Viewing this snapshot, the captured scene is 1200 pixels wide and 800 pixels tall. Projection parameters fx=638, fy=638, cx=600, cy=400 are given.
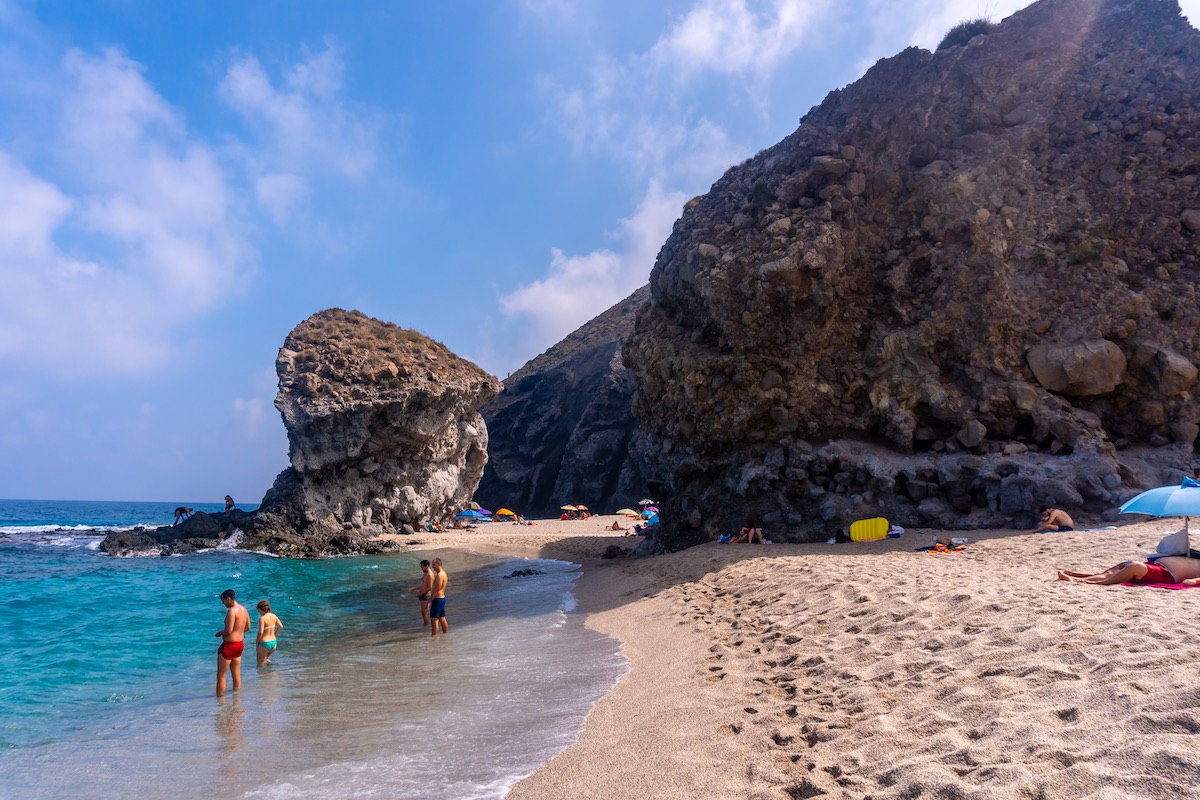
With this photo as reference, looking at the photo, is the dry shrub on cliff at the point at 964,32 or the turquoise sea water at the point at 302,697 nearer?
the turquoise sea water at the point at 302,697

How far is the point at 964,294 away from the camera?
57.0 ft

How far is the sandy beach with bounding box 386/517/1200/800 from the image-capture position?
10.8 ft

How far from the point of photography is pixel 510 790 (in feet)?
15.6

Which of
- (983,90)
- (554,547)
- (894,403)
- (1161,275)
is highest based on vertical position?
(983,90)

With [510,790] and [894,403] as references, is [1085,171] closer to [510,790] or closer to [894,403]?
[894,403]

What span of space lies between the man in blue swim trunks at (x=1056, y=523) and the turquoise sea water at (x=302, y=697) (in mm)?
9978

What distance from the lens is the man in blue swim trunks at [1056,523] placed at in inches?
527

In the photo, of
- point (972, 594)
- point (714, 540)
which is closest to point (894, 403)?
point (714, 540)

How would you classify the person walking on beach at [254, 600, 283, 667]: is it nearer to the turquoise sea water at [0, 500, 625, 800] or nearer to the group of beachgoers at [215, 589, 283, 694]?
the turquoise sea water at [0, 500, 625, 800]

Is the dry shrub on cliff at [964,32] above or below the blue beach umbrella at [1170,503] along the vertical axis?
above

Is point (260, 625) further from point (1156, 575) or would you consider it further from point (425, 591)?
point (1156, 575)

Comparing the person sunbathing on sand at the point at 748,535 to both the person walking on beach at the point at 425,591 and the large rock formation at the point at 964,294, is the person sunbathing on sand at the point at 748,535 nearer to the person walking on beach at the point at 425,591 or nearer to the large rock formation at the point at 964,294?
the large rock formation at the point at 964,294

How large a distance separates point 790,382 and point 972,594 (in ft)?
39.0

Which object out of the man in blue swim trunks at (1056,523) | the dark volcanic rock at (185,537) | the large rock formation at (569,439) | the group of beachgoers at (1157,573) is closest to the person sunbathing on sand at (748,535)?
the man in blue swim trunks at (1056,523)
